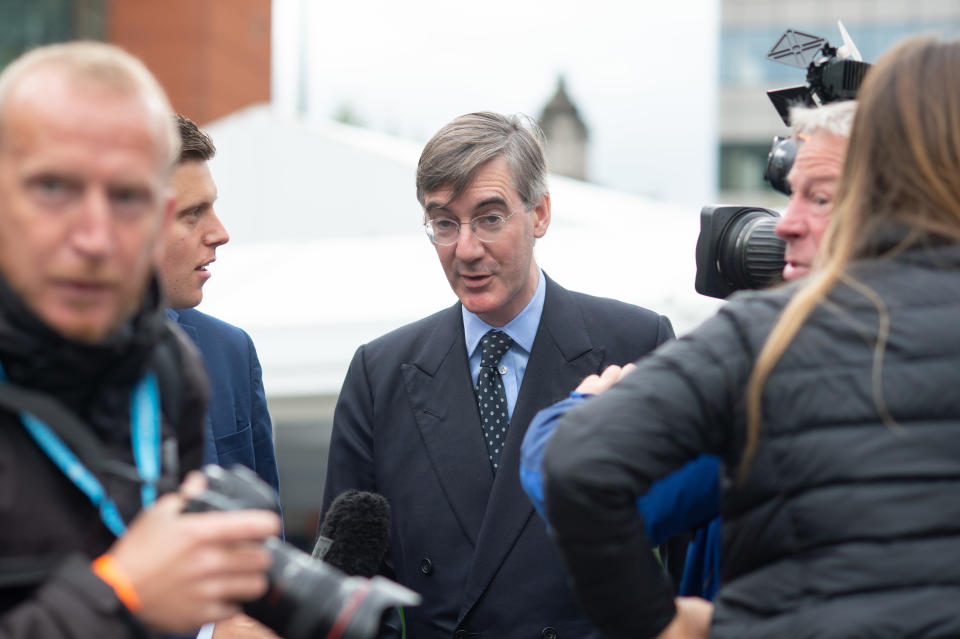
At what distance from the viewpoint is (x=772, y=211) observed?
8.34 feet

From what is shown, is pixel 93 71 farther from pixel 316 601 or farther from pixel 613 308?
pixel 613 308

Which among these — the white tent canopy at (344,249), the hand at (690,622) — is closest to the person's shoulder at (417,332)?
the hand at (690,622)

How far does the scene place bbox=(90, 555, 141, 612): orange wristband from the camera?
4.10ft

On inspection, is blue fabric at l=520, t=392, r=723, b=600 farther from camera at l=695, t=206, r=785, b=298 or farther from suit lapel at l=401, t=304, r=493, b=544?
suit lapel at l=401, t=304, r=493, b=544

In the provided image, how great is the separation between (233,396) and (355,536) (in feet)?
2.89

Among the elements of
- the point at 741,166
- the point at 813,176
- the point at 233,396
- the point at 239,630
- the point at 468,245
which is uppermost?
the point at 813,176

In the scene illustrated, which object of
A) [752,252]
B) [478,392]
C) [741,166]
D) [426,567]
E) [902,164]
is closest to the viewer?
[902,164]

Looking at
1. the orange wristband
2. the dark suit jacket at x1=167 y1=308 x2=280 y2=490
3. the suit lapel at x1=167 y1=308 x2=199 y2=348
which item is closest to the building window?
the dark suit jacket at x1=167 y1=308 x2=280 y2=490

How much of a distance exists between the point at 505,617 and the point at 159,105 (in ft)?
5.41

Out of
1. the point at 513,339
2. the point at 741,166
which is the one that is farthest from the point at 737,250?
the point at 741,166

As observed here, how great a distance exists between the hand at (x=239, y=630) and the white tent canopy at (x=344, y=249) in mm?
2977

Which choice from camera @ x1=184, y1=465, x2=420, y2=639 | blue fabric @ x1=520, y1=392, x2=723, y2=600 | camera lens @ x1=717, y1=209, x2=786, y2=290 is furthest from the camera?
camera lens @ x1=717, y1=209, x2=786, y2=290

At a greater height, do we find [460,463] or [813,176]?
[813,176]

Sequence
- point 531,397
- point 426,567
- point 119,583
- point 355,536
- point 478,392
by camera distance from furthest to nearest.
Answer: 1. point 478,392
2. point 531,397
3. point 426,567
4. point 355,536
5. point 119,583
